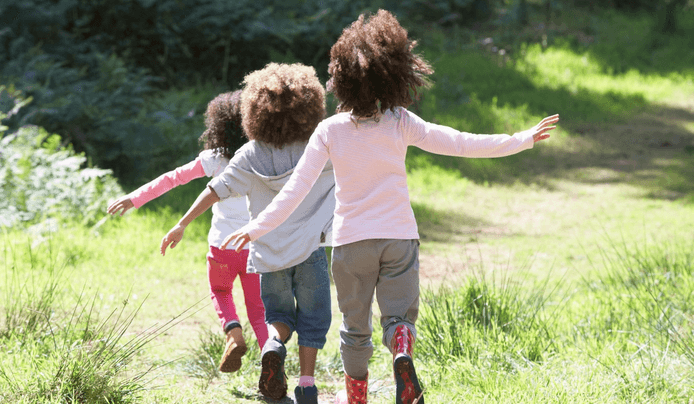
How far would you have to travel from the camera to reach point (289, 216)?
10.4ft

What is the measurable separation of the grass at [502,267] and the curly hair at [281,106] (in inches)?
36.7

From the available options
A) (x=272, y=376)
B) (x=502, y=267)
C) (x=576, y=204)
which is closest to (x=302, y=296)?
(x=272, y=376)

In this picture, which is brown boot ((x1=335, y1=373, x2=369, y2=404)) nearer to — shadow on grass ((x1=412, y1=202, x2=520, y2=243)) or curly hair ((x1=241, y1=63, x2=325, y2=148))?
curly hair ((x1=241, y1=63, x2=325, y2=148))

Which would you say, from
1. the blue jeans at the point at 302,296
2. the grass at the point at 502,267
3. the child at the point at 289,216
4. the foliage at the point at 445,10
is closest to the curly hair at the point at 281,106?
the child at the point at 289,216

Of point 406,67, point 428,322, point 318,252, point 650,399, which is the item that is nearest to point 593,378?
point 650,399

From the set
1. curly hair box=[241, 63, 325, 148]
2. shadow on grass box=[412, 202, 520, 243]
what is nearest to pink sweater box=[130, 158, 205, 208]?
curly hair box=[241, 63, 325, 148]

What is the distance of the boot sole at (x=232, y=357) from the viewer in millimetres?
3291

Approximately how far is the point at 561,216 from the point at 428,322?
430cm

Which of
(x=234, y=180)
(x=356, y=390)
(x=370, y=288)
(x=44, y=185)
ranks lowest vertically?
(x=44, y=185)

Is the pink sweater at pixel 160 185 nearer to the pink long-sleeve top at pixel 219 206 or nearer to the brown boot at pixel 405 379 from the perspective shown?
the pink long-sleeve top at pixel 219 206

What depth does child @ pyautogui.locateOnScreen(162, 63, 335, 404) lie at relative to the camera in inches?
123

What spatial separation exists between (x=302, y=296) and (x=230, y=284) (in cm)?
55

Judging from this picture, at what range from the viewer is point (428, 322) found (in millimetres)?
3680

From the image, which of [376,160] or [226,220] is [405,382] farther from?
[226,220]
